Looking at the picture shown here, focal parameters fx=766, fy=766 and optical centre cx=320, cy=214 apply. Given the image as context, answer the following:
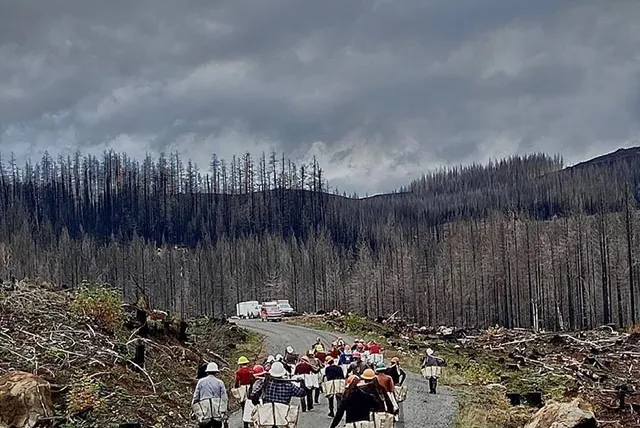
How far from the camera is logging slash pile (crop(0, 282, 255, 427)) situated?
61.8 ft

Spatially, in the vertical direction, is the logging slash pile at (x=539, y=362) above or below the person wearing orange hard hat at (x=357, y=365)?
below

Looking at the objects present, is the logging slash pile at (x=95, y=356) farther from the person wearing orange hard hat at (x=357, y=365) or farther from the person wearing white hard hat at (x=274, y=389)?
the person wearing orange hard hat at (x=357, y=365)

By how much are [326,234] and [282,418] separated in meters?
123

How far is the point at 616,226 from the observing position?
106 metres

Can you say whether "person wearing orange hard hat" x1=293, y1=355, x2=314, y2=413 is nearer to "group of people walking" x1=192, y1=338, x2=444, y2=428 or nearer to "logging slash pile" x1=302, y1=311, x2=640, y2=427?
"group of people walking" x1=192, y1=338, x2=444, y2=428

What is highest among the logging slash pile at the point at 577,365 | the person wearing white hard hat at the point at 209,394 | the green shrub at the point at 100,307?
the green shrub at the point at 100,307

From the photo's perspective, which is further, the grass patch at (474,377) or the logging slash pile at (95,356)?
the grass patch at (474,377)

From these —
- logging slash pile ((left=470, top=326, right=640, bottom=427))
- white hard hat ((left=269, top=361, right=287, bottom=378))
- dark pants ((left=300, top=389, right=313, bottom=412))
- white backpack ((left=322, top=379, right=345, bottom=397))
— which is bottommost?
logging slash pile ((left=470, top=326, right=640, bottom=427))

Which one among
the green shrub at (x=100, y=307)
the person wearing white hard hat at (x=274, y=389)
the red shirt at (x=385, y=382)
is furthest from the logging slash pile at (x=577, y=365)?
the green shrub at (x=100, y=307)

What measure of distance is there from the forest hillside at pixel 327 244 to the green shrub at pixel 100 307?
2993 cm

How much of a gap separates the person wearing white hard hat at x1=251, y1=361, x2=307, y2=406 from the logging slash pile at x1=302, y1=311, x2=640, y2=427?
9.53m

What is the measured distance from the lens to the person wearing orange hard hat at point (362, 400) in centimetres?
1359

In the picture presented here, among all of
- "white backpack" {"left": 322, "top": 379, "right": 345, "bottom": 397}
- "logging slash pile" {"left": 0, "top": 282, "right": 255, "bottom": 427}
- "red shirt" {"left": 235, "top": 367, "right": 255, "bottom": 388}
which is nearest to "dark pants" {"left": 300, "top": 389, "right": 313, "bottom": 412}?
"white backpack" {"left": 322, "top": 379, "right": 345, "bottom": 397}

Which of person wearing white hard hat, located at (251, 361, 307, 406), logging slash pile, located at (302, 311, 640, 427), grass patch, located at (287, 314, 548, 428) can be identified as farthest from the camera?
logging slash pile, located at (302, 311, 640, 427)
